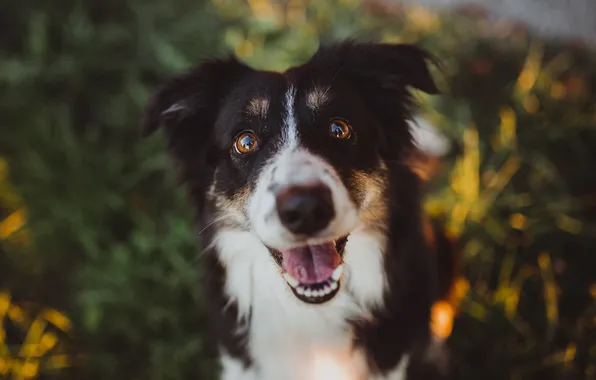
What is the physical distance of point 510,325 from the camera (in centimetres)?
253

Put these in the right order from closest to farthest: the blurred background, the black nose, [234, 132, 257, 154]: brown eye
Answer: the black nose → [234, 132, 257, 154]: brown eye → the blurred background

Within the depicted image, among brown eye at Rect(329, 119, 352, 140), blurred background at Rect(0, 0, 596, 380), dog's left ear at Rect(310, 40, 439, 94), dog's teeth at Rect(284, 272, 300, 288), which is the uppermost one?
dog's left ear at Rect(310, 40, 439, 94)

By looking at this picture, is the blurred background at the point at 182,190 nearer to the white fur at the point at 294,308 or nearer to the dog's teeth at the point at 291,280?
the white fur at the point at 294,308

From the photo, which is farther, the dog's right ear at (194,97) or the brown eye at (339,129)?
the dog's right ear at (194,97)

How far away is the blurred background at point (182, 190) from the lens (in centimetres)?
260

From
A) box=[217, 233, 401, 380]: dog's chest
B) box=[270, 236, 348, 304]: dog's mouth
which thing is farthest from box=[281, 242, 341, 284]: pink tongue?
box=[217, 233, 401, 380]: dog's chest

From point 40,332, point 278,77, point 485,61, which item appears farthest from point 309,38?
point 40,332

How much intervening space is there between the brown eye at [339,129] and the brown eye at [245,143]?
258 mm

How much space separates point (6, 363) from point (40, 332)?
0.66 ft

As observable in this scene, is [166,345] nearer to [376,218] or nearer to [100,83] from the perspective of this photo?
[376,218]

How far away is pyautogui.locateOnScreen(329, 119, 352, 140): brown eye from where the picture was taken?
1729mm

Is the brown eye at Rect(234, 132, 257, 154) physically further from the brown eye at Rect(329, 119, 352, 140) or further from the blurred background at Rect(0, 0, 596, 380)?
the blurred background at Rect(0, 0, 596, 380)

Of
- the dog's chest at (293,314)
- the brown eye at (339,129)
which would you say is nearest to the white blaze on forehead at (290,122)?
the brown eye at (339,129)

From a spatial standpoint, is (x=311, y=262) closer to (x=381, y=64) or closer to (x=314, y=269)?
(x=314, y=269)
